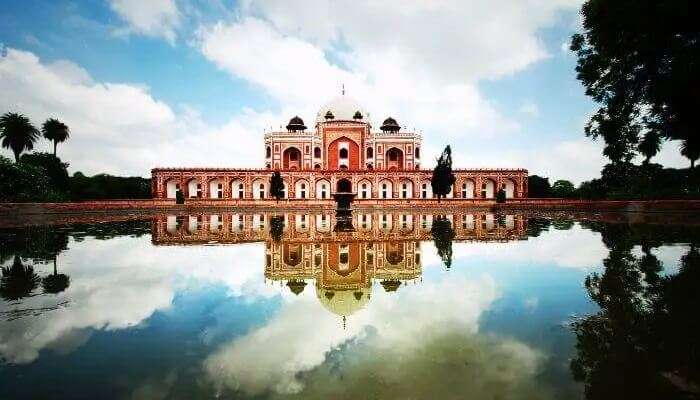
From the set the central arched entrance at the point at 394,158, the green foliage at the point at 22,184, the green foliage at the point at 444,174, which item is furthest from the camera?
the central arched entrance at the point at 394,158

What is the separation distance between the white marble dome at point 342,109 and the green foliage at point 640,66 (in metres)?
38.2

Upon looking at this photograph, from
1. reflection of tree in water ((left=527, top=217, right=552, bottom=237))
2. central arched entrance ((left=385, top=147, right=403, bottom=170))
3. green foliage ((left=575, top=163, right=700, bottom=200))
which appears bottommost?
reflection of tree in water ((left=527, top=217, right=552, bottom=237))

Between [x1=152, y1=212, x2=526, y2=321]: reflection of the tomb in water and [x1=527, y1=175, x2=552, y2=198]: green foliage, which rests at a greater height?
[x1=527, y1=175, x2=552, y2=198]: green foliage

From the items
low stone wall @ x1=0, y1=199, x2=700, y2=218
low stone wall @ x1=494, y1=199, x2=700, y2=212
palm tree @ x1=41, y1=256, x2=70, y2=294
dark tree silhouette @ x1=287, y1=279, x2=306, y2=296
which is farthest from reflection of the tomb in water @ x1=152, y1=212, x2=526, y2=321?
low stone wall @ x1=0, y1=199, x2=700, y2=218

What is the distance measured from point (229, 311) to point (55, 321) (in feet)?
5.84

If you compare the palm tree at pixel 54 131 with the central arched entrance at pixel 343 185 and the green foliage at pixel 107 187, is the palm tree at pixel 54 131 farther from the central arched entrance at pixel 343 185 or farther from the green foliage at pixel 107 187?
the central arched entrance at pixel 343 185

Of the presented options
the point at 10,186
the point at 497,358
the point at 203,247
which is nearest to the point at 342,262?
the point at 203,247

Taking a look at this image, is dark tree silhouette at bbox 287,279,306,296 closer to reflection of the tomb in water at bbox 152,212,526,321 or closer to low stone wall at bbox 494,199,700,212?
reflection of the tomb in water at bbox 152,212,526,321

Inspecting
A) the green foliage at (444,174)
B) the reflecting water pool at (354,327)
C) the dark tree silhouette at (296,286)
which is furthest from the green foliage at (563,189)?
the dark tree silhouette at (296,286)

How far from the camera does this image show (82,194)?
145 ft

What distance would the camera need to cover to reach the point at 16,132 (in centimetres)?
4128

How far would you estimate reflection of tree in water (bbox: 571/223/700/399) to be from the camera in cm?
294

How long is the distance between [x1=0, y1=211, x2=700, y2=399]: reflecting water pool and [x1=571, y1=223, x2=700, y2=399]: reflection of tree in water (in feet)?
0.05

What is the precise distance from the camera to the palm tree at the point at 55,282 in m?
5.88
